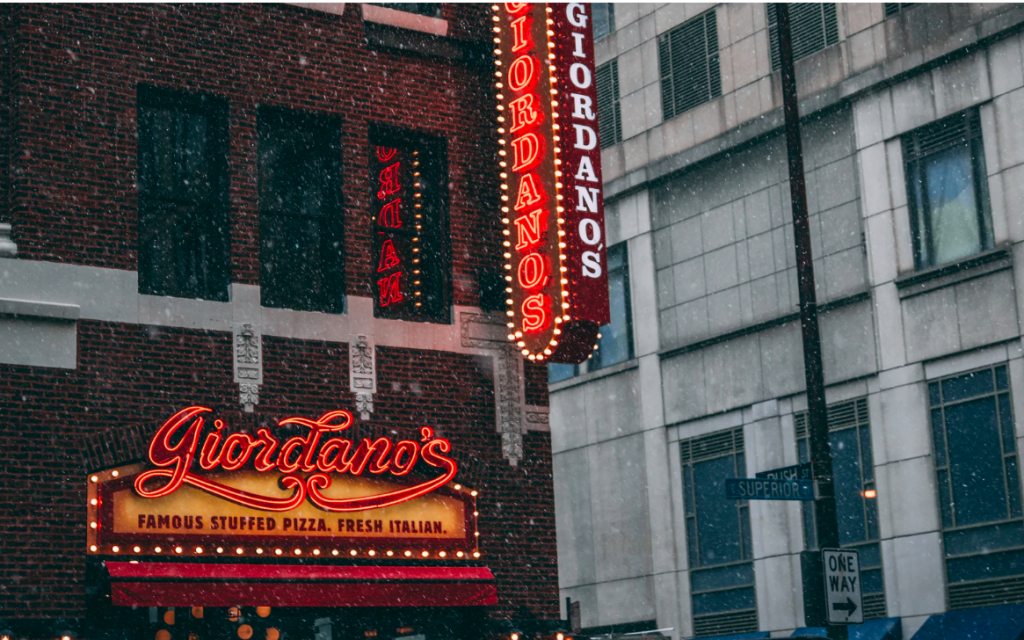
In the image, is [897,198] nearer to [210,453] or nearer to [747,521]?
[747,521]

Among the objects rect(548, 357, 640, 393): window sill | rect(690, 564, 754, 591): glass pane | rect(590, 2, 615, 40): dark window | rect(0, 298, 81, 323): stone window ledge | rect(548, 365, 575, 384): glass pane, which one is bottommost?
rect(690, 564, 754, 591): glass pane

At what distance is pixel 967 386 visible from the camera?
92.3ft

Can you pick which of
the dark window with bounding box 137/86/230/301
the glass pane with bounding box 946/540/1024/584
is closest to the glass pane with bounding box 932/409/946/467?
the glass pane with bounding box 946/540/1024/584

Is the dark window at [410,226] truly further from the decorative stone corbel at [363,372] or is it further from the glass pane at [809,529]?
the glass pane at [809,529]

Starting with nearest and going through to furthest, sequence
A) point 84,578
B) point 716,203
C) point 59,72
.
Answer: point 84,578, point 59,72, point 716,203

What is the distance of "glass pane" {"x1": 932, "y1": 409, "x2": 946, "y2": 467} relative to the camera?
1112 inches

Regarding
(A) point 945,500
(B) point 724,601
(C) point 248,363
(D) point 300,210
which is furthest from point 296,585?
(B) point 724,601

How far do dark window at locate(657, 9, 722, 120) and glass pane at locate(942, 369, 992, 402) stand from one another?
1070cm

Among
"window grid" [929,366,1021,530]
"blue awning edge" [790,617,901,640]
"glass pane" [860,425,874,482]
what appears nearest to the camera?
"window grid" [929,366,1021,530]

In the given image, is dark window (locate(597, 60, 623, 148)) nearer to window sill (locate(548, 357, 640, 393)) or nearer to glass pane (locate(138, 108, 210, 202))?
window sill (locate(548, 357, 640, 393))

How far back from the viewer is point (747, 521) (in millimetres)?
32781

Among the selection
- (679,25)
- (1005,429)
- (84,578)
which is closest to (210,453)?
(84,578)

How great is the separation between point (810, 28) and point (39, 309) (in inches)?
897

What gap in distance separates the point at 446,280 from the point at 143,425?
4.60 meters
